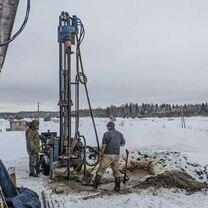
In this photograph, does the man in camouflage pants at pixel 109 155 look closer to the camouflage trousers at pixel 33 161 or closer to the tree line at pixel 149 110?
the camouflage trousers at pixel 33 161

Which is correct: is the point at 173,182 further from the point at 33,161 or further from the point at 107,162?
the point at 33,161

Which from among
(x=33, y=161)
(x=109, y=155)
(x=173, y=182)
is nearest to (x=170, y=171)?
(x=173, y=182)

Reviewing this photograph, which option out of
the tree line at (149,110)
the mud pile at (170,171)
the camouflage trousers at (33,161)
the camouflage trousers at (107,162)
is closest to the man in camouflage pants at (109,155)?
the camouflage trousers at (107,162)

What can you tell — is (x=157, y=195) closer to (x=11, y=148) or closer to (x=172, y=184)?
(x=172, y=184)

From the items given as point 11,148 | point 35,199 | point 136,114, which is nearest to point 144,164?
point 35,199

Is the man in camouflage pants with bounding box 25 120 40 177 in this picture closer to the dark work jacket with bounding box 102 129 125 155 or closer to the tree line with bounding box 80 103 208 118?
the dark work jacket with bounding box 102 129 125 155

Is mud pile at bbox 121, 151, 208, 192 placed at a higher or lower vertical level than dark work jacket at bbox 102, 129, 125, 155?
lower

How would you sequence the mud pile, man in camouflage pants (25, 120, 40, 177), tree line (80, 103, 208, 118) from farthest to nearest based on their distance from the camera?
tree line (80, 103, 208, 118), man in camouflage pants (25, 120, 40, 177), the mud pile

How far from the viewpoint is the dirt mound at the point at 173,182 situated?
9352 mm

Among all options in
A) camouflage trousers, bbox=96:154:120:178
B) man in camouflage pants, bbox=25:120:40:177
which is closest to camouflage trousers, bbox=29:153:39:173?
man in camouflage pants, bbox=25:120:40:177

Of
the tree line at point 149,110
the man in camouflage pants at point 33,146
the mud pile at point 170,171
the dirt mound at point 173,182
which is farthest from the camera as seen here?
the tree line at point 149,110

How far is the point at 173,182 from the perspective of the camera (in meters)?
9.48

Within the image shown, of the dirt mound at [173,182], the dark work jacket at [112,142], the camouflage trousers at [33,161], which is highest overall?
the dark work jacket at [112,142]

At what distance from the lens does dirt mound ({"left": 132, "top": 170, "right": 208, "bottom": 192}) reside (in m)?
9.35
